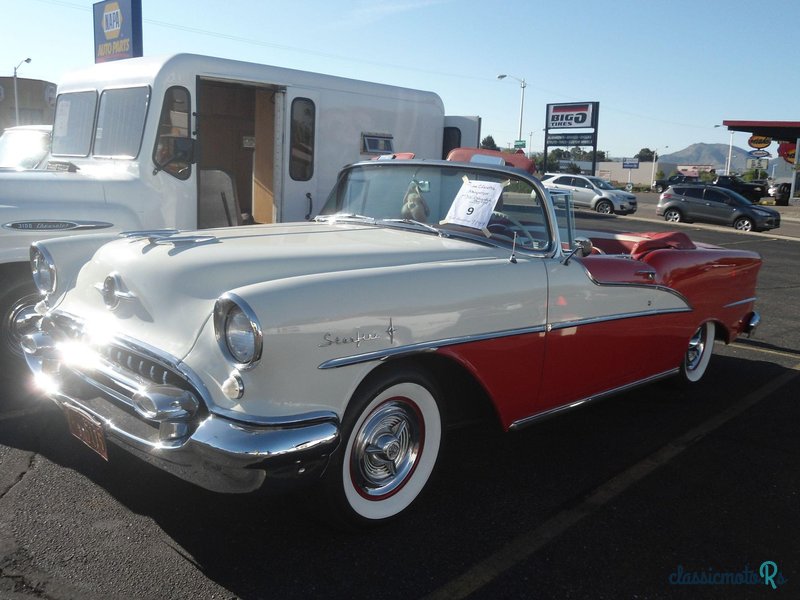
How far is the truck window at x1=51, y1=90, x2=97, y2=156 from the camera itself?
6.46 metres

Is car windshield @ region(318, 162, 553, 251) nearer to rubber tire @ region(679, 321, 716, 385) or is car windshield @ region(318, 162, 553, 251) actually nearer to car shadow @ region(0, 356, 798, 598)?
car shadow @ region(0, 356, 798, 598)

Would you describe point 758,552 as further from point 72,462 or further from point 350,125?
point 350,125

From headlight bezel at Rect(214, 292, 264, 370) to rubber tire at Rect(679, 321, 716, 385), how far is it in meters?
3.72

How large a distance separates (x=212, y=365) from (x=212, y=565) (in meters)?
0.80

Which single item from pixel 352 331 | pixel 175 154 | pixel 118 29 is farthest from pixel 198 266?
pixel 118 29

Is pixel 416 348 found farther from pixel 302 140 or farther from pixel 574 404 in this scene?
pixel 302 140

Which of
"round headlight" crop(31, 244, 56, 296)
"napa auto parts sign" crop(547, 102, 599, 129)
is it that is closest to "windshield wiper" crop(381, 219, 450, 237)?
"round headlight" crop(31, 244, 56, 296)

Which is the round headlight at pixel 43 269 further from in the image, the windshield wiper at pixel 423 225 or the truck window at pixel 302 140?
the truck window at pixel 302 140

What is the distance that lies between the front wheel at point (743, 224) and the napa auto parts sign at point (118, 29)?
19.5 metres

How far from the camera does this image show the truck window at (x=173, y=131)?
5922 millimetres

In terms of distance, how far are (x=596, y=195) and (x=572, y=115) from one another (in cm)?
772

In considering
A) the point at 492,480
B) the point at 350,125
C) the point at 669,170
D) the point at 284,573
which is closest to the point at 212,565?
the point at 284,573

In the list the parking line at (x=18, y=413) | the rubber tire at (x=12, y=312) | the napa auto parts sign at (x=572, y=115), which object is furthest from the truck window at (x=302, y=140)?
the napa auto parts sign at (x=572, y=115)

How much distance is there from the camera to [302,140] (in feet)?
23.6
